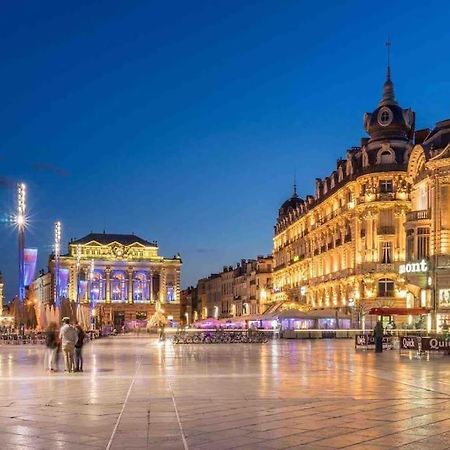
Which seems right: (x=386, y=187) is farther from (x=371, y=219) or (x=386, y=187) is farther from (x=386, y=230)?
(x=386, y=230)

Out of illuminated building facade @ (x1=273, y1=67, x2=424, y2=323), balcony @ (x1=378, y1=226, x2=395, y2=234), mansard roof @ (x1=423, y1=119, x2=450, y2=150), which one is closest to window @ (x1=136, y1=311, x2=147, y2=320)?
illuminated building facade @ (x1=273, y1=67, x2=424, y2=323)

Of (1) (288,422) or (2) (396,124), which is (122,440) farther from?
(2) (396,124)

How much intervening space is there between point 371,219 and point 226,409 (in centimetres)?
6367

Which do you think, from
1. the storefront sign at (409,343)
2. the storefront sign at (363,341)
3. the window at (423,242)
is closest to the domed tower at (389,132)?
the window at (423,242)

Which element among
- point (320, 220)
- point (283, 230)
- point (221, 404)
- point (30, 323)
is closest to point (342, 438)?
point (221, 404)

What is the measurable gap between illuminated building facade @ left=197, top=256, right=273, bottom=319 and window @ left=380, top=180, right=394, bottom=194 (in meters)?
51.2

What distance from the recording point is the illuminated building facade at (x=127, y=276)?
608ft

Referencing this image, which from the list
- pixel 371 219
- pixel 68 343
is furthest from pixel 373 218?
pixel 68 343

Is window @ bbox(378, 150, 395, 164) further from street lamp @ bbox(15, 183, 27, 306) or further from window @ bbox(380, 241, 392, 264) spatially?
street lamp @ bbox(15, 183, 27, 306)

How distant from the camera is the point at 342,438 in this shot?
41.4ft

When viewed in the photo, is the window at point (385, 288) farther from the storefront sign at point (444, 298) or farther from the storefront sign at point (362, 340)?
the storefront sign at point (362, 340)

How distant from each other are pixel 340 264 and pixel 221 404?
70529 mm

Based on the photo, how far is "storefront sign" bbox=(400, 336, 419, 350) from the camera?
1542 inches

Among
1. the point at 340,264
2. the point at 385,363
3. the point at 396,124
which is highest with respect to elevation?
the point at 396,124
